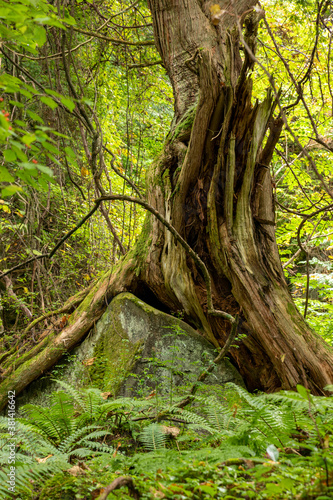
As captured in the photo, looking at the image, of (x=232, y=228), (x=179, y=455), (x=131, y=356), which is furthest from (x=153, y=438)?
(x=232, y=228)

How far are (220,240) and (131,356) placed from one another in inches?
56.7

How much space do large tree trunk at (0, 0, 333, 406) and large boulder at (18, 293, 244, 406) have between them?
0.15 m

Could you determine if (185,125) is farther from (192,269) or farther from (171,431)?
(171,431)

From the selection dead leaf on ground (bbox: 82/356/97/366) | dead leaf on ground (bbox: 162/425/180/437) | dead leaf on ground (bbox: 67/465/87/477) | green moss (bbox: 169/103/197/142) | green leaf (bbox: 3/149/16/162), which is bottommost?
dead leaf on ground (bbox: 67/465/87/477)

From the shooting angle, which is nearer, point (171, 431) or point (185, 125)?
point (171, 431)

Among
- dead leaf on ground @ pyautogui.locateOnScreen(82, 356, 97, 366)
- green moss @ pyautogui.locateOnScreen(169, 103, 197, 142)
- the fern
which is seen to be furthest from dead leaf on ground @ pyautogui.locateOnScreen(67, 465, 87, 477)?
green moss @ pyautogui.locateOnScreen(169, 103, 197, 142)

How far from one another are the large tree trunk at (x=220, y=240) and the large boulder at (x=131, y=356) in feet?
0.49

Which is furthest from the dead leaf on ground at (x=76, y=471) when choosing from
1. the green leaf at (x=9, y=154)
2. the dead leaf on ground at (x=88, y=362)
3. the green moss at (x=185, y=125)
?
the green moss at (x=185, y=125)

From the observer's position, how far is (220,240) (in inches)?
135

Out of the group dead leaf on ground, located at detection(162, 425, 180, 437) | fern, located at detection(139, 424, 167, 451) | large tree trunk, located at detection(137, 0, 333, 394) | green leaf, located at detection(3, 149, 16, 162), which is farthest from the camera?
large tree trunk, located at detection(137, 0, 333, 394)

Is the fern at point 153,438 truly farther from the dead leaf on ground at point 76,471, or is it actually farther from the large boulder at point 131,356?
the large boulder at point 131,356

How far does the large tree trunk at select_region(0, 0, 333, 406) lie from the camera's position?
3.26 m

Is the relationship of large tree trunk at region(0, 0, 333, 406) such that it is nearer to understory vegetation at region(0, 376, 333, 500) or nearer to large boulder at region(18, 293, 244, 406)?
large boulder at region(18, 293, 244, 406)

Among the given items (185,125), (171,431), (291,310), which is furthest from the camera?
(185,125)
